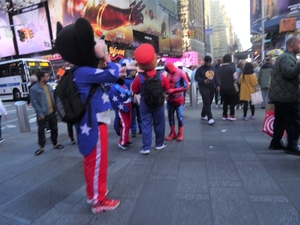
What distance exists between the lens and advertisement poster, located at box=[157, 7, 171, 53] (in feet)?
163

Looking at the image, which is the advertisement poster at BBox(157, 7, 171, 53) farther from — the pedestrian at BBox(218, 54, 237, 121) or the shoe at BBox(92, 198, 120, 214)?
the shoe at BBox(92, 198, 120, 214)

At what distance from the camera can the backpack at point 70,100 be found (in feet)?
8.29

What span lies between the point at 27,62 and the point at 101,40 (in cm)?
1993

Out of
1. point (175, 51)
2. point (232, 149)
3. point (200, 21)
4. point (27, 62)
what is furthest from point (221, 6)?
point (232, 149)

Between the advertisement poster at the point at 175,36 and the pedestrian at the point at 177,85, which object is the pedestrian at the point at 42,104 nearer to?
the pedestrian at the point at 177,85

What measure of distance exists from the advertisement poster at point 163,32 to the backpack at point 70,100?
4796 cm

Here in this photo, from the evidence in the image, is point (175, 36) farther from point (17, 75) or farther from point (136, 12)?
point (17, 75)

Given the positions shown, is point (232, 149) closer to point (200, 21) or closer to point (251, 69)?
point (251, 69)

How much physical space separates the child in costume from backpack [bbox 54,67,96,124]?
45 mm

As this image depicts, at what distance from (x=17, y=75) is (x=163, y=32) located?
117 ft

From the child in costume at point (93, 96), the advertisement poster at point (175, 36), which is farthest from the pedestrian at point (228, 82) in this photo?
the advertisement poster at point (175, 36)

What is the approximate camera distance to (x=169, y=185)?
3332 mm

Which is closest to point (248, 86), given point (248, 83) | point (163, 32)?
point (248, 83)

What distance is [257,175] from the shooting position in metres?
3.52
